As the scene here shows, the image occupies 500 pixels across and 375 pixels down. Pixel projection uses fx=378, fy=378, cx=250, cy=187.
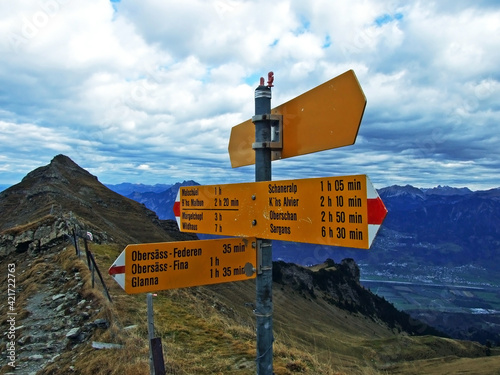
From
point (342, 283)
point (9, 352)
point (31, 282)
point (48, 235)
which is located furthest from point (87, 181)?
point (342, 283)

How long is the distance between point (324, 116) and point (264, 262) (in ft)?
4.73

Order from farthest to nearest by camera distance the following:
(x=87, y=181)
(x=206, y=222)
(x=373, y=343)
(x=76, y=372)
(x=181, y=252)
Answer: (x=373, y=343) → (x=87, y=181) → (x=76, y=372) → (x=206, y=222) → (x=181, y=252)

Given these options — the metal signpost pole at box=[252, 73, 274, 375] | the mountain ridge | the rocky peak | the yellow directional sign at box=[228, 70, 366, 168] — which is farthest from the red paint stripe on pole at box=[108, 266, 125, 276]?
the rocky peak

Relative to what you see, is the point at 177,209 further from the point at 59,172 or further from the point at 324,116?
the point at 59,172

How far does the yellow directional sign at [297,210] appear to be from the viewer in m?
2.75

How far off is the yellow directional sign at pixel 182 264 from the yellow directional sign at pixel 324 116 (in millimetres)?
1000

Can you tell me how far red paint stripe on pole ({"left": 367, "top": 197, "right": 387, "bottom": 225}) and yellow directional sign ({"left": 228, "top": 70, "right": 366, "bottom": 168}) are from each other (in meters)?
0.55

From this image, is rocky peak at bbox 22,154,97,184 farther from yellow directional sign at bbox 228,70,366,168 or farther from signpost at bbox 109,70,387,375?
yellow directional sign at bbox 228,70,366,168

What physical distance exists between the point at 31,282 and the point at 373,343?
69.8m

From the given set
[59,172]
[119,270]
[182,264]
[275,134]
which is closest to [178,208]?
[182,264]

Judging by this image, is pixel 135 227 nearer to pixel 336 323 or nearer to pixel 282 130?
pixel 282 130

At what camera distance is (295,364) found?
6469 millimetres

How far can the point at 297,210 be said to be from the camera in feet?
10.6

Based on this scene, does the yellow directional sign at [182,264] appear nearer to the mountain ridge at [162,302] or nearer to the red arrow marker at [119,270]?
the red arrow marker at [119,270]
